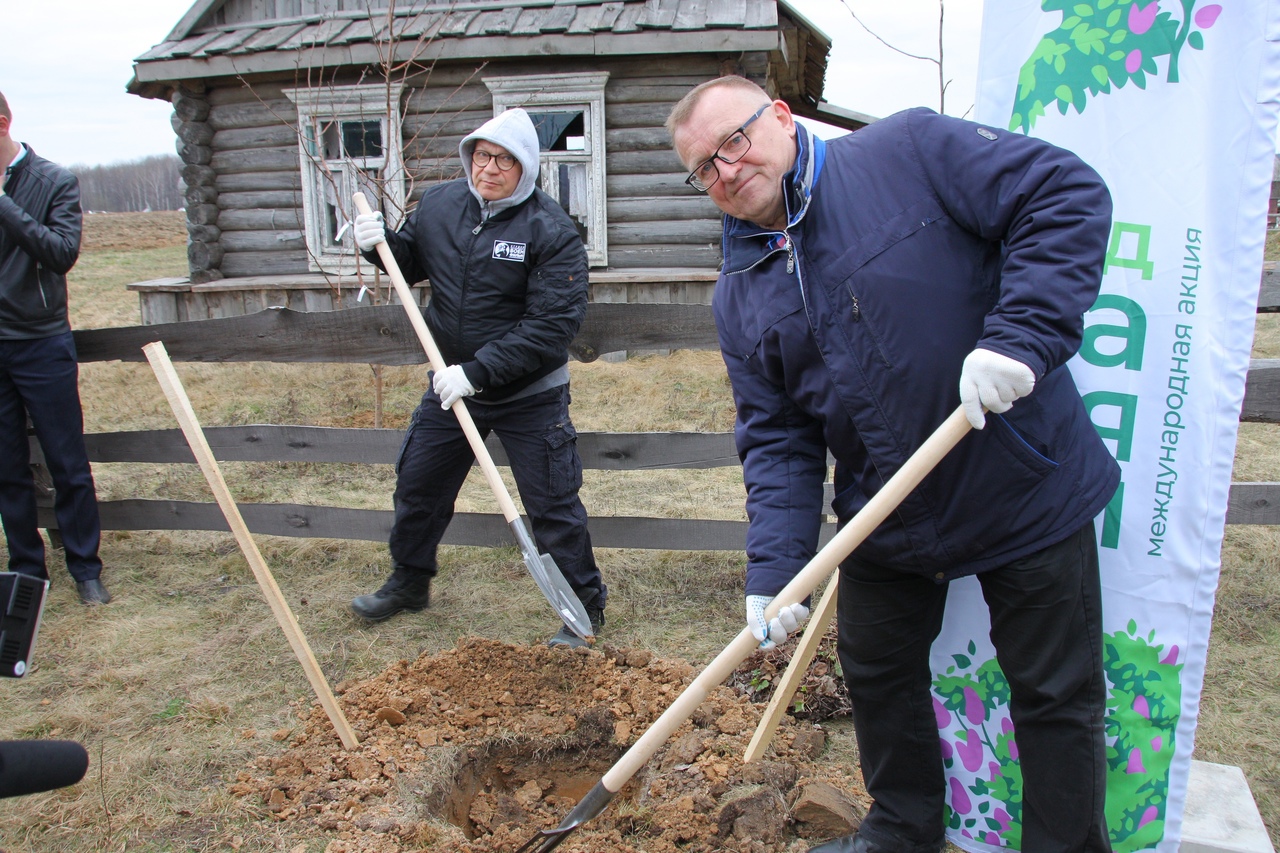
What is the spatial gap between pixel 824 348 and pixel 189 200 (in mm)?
9542

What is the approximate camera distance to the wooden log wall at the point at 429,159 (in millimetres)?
8648

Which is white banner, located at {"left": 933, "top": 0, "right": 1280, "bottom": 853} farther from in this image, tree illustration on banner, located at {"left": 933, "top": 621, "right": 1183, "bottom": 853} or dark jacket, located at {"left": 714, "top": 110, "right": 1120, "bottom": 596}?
dark jacket, located at {"left": 714, "top": 110, "right": 1120, "bottom": 596}

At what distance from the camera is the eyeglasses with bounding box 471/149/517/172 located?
3.24m

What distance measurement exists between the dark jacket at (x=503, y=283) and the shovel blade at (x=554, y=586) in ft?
1.98

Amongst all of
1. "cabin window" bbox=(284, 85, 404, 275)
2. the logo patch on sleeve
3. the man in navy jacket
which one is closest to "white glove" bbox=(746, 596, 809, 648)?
the man in navy jacket

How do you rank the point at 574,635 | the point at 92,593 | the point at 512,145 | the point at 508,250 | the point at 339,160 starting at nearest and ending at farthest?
the point at 512,145, the point at 508,250, the point at 574,635, the point at 92,593, the point at 339,160

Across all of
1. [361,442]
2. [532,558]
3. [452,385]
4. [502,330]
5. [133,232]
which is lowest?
[532,558]

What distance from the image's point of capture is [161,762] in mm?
2922

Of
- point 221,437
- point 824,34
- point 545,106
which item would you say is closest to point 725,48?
point 545,106

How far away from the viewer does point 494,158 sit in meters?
3.25

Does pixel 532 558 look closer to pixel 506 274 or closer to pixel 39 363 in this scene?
pixel 506 274

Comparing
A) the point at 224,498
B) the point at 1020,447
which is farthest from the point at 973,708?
the point at 224,498

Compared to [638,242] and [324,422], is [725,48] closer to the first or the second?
[638,242]

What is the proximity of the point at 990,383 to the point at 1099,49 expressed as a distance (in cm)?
99
